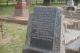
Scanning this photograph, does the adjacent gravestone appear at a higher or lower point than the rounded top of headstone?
lower

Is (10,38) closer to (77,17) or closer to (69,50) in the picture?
(69,50)

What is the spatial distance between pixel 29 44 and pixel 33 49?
201 millimetres

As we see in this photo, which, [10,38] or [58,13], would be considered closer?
[58,13]

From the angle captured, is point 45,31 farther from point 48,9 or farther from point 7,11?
point 7,11

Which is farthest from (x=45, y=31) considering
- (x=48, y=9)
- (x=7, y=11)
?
(x=7, y=11)

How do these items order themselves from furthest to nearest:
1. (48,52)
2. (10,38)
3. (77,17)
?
(77,17)
(10,38)
(48,52)

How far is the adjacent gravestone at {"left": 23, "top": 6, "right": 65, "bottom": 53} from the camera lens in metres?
5.16

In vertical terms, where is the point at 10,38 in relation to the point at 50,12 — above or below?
below

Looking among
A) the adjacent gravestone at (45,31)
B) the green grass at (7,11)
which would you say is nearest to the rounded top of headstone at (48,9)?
the adjacent gravestone at (45,31)

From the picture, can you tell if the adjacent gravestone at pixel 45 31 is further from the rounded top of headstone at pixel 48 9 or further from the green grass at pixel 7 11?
the green grass at pixel 7 11

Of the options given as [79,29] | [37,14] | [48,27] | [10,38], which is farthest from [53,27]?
[79,29]

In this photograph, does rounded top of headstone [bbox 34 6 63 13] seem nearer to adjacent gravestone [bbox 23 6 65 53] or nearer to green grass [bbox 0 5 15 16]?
adjacent gravestone [bbox 23 6 65 53]

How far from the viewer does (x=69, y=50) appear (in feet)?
20.2

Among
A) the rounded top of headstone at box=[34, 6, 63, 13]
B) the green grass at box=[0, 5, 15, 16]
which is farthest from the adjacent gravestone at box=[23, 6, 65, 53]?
the green grass at box=[0, 5, 15, 16]
